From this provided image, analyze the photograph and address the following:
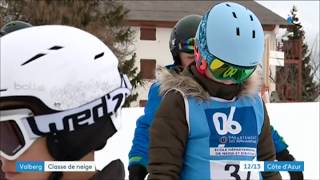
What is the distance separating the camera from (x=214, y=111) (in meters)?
2.75

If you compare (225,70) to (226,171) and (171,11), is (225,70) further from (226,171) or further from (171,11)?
(171,11)

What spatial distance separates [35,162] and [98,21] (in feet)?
91.7

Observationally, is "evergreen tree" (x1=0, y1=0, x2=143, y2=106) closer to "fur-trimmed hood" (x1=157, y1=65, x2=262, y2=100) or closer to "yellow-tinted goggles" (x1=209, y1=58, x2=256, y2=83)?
"fur-trimmed hood" (x1=157, y1=65, x2=262, y2=100)

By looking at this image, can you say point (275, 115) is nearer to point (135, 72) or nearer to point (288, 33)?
point (135, 72)

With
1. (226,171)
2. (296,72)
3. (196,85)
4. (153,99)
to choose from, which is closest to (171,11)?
(296,72)

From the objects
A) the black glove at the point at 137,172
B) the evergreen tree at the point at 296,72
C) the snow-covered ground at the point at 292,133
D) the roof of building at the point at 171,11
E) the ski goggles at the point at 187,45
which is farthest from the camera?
the roof of building at the point at 171,11

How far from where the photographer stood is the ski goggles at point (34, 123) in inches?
74.2

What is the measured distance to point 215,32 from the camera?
2.68 meters

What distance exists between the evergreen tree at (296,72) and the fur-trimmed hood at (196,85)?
124 ft

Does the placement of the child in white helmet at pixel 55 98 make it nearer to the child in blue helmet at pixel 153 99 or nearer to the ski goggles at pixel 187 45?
the child in blue helmet at pixel 153 99

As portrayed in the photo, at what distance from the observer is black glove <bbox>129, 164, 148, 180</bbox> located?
324 cm

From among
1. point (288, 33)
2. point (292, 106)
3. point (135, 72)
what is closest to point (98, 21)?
point (135, 72)

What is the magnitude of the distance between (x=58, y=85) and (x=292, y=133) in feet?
26.2

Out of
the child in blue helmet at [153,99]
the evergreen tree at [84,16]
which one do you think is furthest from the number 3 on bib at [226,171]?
the evergreen tree at [84,16]
